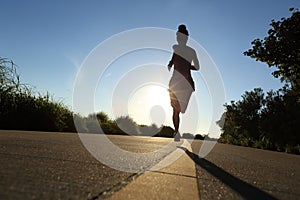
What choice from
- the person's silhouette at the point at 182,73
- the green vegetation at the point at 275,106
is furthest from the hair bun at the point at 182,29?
the green vegetation at the point at 275,106

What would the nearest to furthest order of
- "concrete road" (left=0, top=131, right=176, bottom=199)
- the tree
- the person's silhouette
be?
1. "concrete road" (left=0, top=131, right=176, bottom=199)
2. the person's silhouette
3. the tree

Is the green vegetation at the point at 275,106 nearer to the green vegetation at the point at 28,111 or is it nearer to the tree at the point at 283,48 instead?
the tree at the point at 283,48

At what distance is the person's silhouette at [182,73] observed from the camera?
674 centimetres

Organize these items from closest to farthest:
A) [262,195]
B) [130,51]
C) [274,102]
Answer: [262,195] < [130,51] < [274,102]

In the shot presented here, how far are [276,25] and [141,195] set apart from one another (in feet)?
31.4

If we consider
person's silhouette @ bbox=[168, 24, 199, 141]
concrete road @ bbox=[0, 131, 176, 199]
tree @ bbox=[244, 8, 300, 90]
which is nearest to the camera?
concrete road @ bbox=[0, 131, 176, 199]

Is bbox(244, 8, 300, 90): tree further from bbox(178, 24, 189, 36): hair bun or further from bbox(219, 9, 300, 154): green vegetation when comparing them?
bbox(178, 24, 189, 36): hair bun

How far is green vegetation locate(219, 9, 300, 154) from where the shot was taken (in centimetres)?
960

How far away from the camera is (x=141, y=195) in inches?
59.4

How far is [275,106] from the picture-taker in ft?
50.3

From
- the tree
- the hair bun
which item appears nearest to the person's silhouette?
the hair bun

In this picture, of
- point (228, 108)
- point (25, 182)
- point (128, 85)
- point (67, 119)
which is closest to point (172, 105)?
point (128, 85)

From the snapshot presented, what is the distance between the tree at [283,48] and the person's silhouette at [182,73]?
4223 mm

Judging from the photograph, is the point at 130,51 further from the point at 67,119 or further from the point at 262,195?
the point at 262,195
